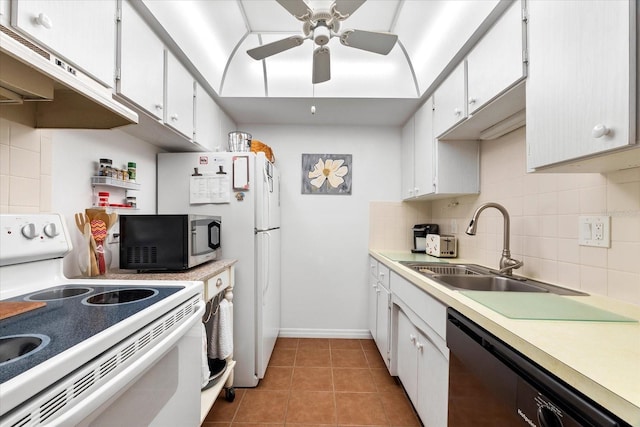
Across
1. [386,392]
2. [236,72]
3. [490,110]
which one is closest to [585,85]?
[490,110]

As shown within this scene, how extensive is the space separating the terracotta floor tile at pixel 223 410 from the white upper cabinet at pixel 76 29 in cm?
190

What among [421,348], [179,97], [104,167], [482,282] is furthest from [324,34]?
[421,348]

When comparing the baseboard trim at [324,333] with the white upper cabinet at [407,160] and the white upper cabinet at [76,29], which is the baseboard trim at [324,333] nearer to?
the white upper cabinet at [407,160]

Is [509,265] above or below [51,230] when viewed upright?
below

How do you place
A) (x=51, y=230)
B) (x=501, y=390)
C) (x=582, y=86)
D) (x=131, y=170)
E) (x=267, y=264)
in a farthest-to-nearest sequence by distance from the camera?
A: (x=267, y=264) < (x=131, y=170) < (x=51, y=230) < (x=582, y=86) < (x=501, y=390)

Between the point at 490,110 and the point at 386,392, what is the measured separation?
1946 millimetres

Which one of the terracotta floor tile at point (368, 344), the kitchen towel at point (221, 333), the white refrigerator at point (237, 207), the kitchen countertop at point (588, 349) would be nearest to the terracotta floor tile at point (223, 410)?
the white refrigerator at point (237, 207)

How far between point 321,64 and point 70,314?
1.52 m

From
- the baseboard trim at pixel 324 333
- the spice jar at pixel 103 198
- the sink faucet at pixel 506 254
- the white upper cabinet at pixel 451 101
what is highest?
the white upper cabinet at pixel 451 101

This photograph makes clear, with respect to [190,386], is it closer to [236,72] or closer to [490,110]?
[490,110]

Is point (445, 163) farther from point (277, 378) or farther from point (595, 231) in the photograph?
point (277, 378)

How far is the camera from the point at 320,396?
191 cm

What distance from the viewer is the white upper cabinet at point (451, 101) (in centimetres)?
163

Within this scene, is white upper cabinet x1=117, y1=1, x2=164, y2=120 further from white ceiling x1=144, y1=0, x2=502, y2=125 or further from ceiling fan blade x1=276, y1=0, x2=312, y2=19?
ceiling fan blade x1=276, y1=0, x2=312, y2=19
